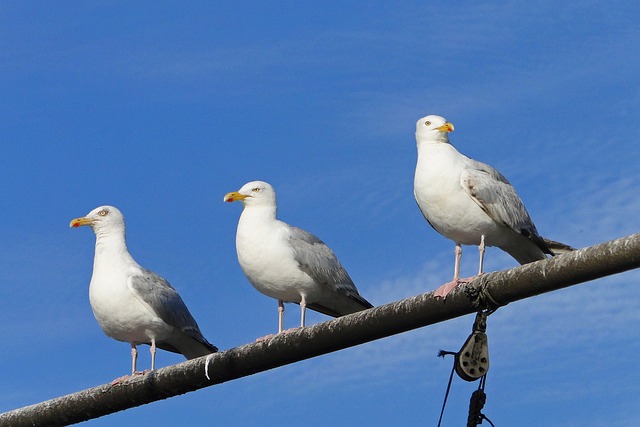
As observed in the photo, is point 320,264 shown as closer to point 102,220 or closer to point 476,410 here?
point 102,220

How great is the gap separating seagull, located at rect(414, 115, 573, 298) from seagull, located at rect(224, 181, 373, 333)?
2.20m

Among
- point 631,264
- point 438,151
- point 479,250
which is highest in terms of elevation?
point 438,151

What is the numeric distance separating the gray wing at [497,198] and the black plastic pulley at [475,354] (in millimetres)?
4831

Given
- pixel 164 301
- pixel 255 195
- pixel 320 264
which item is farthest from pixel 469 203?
pixel 164 301

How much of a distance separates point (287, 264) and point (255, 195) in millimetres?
1330

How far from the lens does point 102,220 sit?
18.4 meters

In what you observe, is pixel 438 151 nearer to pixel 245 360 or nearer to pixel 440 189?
pixel 440 189

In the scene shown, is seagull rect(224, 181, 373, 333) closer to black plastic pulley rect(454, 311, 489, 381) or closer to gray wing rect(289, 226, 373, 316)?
gray wing rect(289, 226, 373, 316)

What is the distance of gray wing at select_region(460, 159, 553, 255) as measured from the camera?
14867 mm

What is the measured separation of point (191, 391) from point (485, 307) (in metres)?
3.38

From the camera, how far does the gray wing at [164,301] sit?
56.7 ft

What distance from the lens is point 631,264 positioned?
28.3 feet

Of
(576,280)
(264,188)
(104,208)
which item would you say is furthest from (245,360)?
(104,208)

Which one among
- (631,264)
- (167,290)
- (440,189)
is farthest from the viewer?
(167,290)
